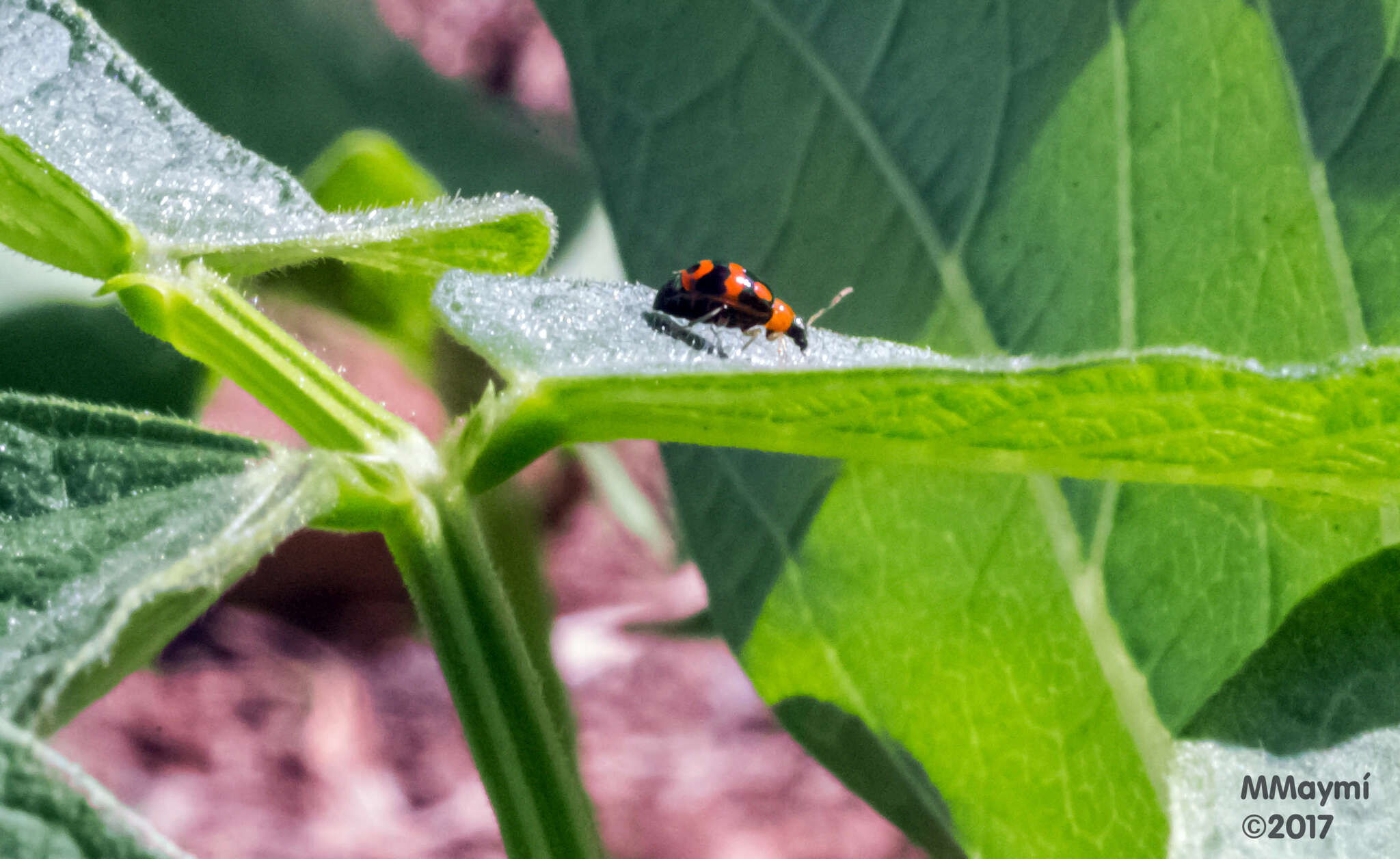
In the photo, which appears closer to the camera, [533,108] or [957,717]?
[957,717]

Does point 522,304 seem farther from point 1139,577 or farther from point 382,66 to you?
point 382,66

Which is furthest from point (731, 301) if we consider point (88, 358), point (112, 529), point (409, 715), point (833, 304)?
point (409, 715)

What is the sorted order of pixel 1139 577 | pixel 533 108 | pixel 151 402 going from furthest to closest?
pixel 533 108, pixel 151 402, pixel 1139 577

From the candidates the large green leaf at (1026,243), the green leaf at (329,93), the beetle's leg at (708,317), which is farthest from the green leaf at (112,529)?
the green leaf at (329,93)

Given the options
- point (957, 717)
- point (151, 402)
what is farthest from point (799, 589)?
point (151, 402)

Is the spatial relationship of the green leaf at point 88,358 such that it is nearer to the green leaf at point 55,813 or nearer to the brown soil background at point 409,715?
the brown soil background at point 409,715

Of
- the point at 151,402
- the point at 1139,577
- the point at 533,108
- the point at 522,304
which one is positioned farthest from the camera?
the point at 533,108

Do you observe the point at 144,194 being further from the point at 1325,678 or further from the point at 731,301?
the point at 1325,678

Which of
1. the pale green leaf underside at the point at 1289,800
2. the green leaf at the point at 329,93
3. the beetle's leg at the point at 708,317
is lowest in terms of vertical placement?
the pale green leaf underside at the point at 1289,800
